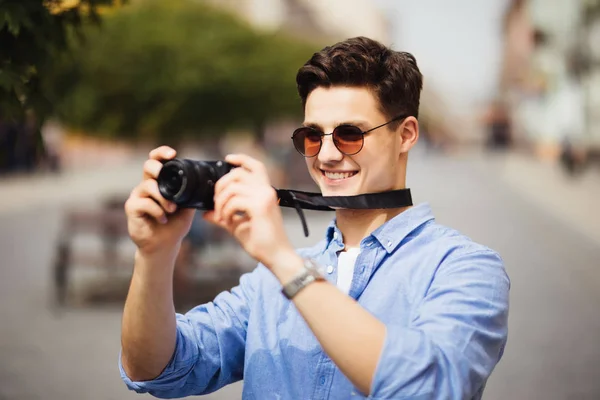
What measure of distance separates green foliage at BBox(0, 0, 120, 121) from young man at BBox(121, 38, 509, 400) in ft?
4.11

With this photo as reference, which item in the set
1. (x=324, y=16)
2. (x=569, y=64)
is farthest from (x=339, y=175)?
(x=324, y=16)

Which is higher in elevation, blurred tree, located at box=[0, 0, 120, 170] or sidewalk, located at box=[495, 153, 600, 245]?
blurred tree, located at box=[0, 0, 120, 170]

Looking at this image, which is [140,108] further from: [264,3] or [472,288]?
[264,3]

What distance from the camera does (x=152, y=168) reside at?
62.1 inches

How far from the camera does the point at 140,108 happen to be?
9758 mm

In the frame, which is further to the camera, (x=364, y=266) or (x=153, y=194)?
(x=364, y=266)

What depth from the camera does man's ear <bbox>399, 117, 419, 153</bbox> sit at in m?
1.98

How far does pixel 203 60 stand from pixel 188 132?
941mm

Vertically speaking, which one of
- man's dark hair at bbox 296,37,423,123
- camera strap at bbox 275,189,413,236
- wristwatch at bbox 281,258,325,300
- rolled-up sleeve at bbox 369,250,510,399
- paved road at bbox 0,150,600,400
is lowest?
paved road at bbox 0,150,600,400

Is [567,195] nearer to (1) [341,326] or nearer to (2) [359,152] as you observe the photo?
(2) [359,152]

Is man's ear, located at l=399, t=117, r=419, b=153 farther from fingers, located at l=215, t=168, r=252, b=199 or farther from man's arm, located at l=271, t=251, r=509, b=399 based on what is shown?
fingers, located at l=215, t=168, r=252, b=199

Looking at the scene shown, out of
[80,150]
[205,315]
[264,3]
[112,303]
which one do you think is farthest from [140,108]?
[264,3]

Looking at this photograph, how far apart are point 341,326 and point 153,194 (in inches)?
17.3

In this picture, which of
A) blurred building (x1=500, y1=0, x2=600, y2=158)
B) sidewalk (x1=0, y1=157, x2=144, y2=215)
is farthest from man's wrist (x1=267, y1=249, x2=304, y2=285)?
blurred building (x1=500, y1=0, x2=600, y2=158)
